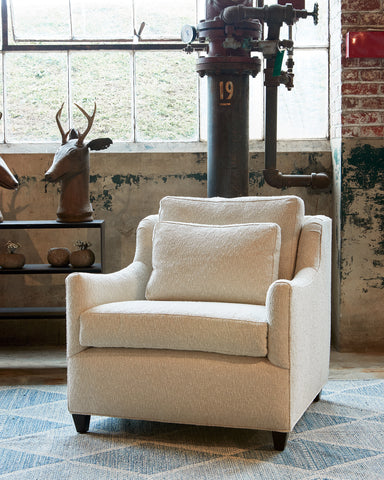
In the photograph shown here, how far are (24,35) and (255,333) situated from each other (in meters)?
2.77

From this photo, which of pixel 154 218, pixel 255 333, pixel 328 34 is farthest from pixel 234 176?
pixel 255 333

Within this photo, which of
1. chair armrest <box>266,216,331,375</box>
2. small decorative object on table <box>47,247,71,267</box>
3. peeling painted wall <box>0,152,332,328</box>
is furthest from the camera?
peeling painted wall <box>0,152,332,328</box>

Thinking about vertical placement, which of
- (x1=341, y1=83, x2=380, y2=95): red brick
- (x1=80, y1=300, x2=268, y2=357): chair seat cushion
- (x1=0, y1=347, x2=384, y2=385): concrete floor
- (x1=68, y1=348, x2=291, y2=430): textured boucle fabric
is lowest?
(x1=0, y1=347, x2=384, y2=385): concrete floor

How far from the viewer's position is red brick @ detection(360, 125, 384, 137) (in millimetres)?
4219

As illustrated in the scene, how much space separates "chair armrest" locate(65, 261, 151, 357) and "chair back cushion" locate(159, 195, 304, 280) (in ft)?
1.19

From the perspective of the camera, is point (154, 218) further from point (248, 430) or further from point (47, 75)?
point (47, 75)

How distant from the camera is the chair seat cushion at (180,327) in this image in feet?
8.57

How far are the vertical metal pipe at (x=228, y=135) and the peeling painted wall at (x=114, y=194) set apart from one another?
50cm

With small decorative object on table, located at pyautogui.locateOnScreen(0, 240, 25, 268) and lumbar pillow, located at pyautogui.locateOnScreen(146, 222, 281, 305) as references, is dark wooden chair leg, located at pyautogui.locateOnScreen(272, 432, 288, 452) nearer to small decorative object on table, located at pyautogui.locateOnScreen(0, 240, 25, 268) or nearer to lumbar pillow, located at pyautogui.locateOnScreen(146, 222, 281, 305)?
lumbar pillow, located at pyautogui.locateOnScreen(146, 222, 281, 305)

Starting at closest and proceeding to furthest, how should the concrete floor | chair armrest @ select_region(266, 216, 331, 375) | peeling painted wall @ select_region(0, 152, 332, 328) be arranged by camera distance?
1. chair armrest @ select_region(266, 216, 331, 375)
2. the concrete floor
3. peeling painted wall @ select_region(0, 152, 332, 328)

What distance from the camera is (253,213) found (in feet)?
10.7

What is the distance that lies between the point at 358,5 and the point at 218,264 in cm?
200

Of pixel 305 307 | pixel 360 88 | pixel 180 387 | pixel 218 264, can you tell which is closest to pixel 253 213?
pixel 218 264

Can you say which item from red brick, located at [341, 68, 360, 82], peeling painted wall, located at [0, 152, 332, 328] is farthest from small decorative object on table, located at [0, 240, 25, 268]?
red brick, located at [341, 68, 360, 82]
